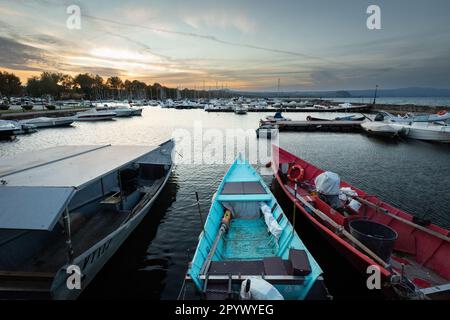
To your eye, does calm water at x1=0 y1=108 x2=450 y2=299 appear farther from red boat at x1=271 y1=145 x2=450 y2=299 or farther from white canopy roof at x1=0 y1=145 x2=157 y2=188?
white canopy roof at x1=0 y1=145 x2=157 y2=188

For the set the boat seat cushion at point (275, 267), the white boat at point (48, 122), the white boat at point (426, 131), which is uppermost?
the white boat at point (48, 122)

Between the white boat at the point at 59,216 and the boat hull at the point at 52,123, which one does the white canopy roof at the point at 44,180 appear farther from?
the boat hull at the point at 52,123

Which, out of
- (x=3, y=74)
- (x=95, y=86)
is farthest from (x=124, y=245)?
(x=95, y=86)

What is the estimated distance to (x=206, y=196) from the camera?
17859 millimetres

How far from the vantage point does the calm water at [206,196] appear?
9641 millimetres

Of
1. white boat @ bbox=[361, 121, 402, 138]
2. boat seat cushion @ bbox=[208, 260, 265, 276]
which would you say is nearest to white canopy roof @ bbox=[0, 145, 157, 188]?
boat seat cushion @ bbox=[208, 260, 265, 276]

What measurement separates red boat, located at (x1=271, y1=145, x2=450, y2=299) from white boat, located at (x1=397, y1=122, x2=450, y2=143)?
1368 inches

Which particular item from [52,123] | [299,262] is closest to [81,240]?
[299,262]

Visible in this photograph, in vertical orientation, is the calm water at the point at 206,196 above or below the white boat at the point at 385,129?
below

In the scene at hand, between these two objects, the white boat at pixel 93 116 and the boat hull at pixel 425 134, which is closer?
the boat hull at pixel 425 134

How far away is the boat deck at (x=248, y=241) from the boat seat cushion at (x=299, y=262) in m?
2.05

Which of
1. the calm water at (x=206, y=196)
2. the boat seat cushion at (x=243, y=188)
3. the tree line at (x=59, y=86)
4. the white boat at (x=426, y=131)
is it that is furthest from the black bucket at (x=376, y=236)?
the tree line at (x=59, y=86)
